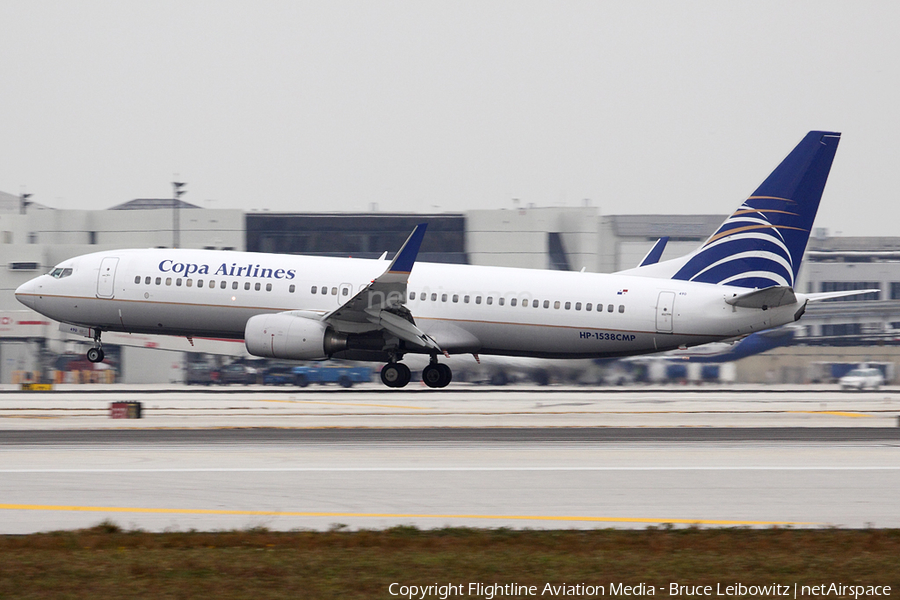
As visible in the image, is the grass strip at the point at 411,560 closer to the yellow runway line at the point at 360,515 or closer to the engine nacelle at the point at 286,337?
the yellow runway line at the point at 360,515

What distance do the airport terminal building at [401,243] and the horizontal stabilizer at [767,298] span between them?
21.5 metres

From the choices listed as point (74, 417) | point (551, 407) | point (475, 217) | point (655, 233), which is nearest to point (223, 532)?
point (74, 417)

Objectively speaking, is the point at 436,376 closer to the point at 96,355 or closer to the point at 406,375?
the point at 406,375

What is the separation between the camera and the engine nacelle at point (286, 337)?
3300cm

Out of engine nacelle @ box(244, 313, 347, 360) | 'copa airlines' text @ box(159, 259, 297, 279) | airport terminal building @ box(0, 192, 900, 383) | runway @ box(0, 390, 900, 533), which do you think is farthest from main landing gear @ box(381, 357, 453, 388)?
airport terminal building @ box(0, 192, 900, 383)

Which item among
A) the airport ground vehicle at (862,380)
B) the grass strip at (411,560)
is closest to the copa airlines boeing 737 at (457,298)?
the airport ground vehicle at (862,380)

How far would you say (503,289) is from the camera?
3447cm

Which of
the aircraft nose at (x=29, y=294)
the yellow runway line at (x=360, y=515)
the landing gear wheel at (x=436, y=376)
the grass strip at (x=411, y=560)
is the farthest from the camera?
the aircraft nose at (x=29, y=294)

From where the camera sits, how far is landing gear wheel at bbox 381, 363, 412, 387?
3541 centimetres

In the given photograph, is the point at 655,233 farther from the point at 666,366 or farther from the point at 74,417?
the point at 74,417

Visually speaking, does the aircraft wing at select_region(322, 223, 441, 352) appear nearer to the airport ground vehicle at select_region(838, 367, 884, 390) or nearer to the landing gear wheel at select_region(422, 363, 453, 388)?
the landing gear wheel at select_region(422, 363, 453, 388)

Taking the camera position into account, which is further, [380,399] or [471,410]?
[380,399]

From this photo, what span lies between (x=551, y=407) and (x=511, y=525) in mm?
19232

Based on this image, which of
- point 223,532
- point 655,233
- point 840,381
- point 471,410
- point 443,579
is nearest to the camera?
point 443,579
